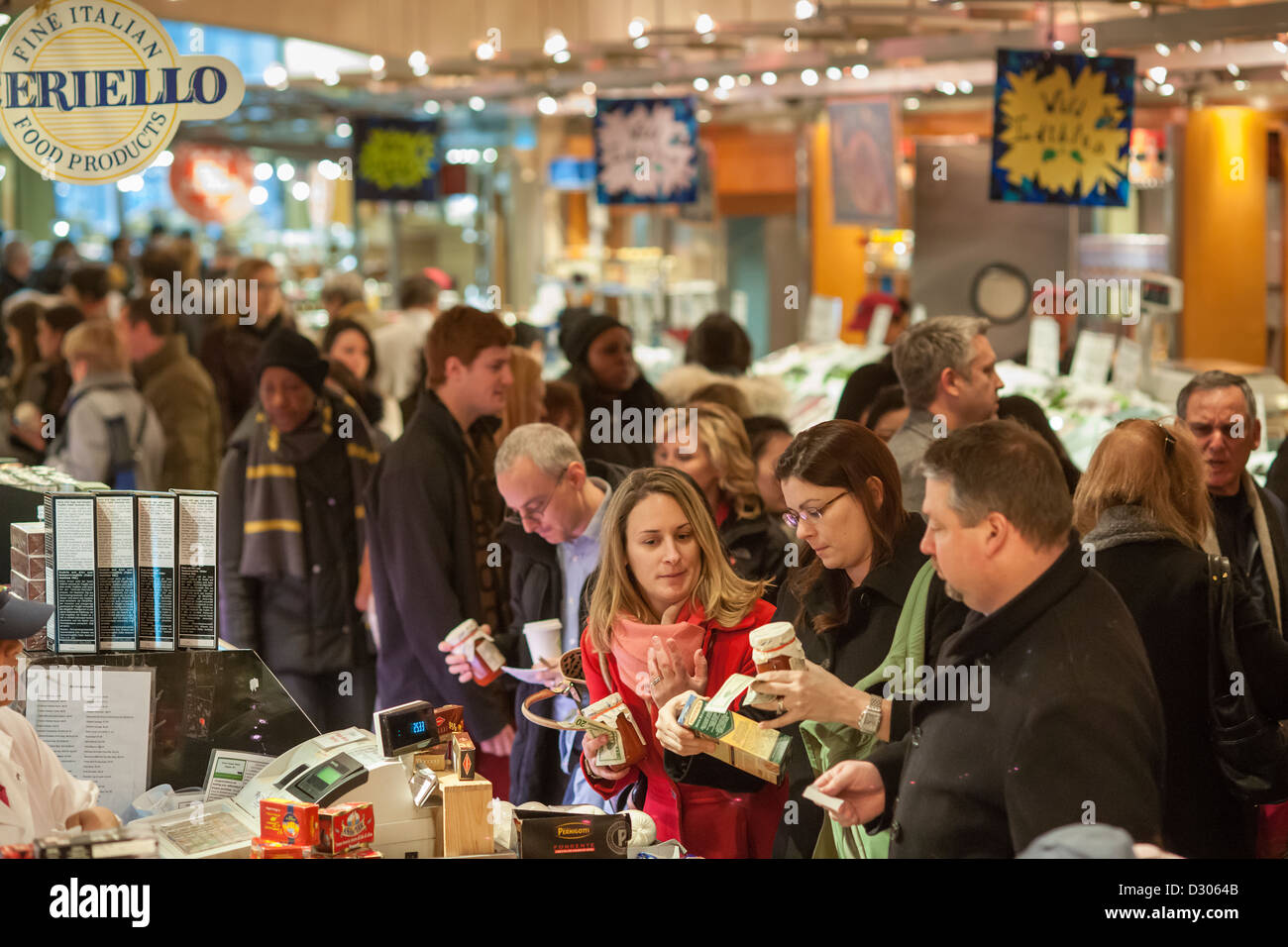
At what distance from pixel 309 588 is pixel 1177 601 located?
301 centimetres

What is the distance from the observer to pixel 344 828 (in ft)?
9.36

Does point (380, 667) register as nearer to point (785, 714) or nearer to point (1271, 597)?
point (785, 714)

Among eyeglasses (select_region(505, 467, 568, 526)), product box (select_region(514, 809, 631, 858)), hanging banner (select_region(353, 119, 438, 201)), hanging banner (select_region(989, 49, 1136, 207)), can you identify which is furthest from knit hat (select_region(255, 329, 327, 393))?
hanging banner (select_region(353, 119, 438, 201))

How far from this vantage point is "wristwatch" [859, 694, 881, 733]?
9.40 feet

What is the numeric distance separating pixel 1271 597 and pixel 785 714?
2025mm

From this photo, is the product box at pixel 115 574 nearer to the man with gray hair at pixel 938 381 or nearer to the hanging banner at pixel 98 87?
the hanging banner at pixel 98 87

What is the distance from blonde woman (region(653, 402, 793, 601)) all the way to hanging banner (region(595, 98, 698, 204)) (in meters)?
4.88

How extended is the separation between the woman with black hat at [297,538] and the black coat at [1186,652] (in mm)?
2819

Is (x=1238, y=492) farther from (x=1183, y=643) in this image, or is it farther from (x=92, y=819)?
(x=92, y=819)

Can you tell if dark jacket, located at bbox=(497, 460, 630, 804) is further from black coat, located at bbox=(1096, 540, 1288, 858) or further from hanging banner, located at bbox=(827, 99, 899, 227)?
hanging banner, located at bbox=(827, 99, 899, 227)

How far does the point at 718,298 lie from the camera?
14.5 meters

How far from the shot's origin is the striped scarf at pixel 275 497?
5.18 meters

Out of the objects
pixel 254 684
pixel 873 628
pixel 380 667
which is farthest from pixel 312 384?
pixel 873 628

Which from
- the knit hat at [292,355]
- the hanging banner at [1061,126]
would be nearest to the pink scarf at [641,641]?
the knit hat at [292,355]
